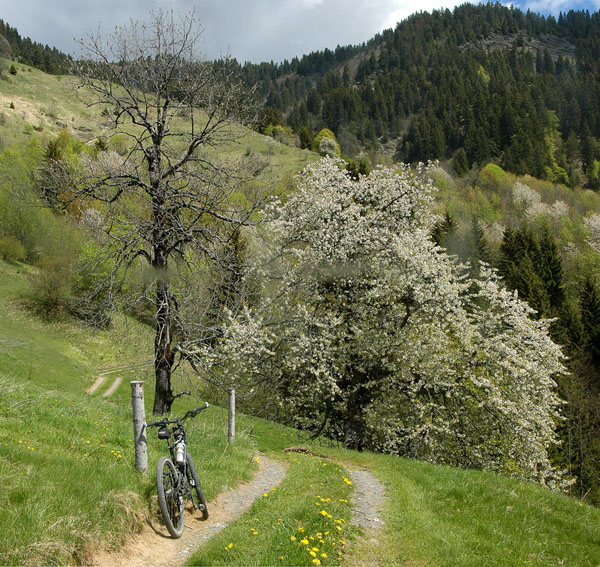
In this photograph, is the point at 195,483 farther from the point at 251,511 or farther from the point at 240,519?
the point at 251,511

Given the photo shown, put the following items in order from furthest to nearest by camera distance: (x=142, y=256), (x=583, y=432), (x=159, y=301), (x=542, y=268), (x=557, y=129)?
(x=557, y=129)
(x=542, y=268)
(x=583, y=432)
(x=142, y=256)
(x=159, y=301)

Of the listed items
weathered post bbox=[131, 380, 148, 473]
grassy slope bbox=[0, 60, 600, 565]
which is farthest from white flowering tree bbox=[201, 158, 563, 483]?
weathered post bbox=[131, 380, 148, 473]

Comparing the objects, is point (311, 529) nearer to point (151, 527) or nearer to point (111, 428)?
point (151, 527)

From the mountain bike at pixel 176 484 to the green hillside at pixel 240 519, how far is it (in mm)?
367

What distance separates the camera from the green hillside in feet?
15.9

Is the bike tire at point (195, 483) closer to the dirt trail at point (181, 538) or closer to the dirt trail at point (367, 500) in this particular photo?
the dirt trail at point (181, 538)

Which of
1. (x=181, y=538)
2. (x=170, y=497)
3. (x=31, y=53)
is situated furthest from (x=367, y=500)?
(x=31, y=53)

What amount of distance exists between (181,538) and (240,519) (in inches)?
40.9

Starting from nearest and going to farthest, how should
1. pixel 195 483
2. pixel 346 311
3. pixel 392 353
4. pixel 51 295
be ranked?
1. pixel 195 483
2. pixel 392 353
3. pixel 346 311
4. pixel 51 295

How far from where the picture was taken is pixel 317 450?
47.8 feet

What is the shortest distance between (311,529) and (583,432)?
35.1 m

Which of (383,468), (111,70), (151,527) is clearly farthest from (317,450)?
(111,70)

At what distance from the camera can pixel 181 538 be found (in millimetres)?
5996

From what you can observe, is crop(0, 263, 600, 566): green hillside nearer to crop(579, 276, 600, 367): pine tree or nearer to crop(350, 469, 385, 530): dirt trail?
crop(350, 469, 385, 530): dirt trail
